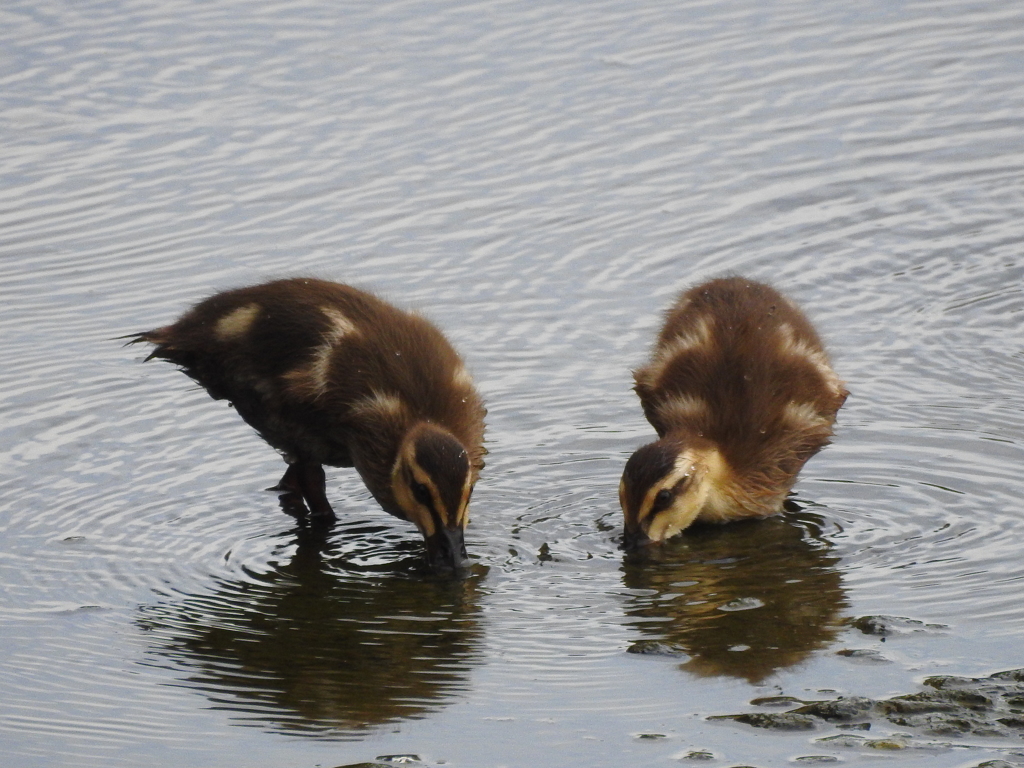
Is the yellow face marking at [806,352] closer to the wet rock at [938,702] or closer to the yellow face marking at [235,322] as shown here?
the yellow face marking at [235,322]

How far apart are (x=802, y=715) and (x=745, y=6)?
11.6 metres

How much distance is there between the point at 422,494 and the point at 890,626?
1918mm

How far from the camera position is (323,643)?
657 centimetres

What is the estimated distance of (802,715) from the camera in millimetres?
5535

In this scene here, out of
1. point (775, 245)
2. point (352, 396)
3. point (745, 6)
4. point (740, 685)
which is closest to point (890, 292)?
point (775, 245)

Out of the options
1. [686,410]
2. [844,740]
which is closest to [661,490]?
[686,410]

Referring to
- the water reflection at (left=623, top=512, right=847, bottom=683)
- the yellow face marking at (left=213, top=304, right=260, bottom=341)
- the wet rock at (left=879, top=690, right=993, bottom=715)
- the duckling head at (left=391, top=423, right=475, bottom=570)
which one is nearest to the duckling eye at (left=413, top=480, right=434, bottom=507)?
the duckling head at (left=391, top=423, right=475, bottom=570)

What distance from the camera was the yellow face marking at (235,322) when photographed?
785cm

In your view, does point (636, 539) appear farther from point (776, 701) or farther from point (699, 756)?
point (699, 756)

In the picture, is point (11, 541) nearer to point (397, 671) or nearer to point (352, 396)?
point (352, 396)

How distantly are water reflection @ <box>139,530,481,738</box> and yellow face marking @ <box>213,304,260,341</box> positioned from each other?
3.38ft

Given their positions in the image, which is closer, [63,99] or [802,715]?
[802,715]

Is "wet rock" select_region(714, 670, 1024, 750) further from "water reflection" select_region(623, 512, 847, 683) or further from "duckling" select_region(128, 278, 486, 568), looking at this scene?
"duckling" select_region(128, 278, 486, 568)

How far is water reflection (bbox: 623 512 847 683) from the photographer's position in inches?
246
